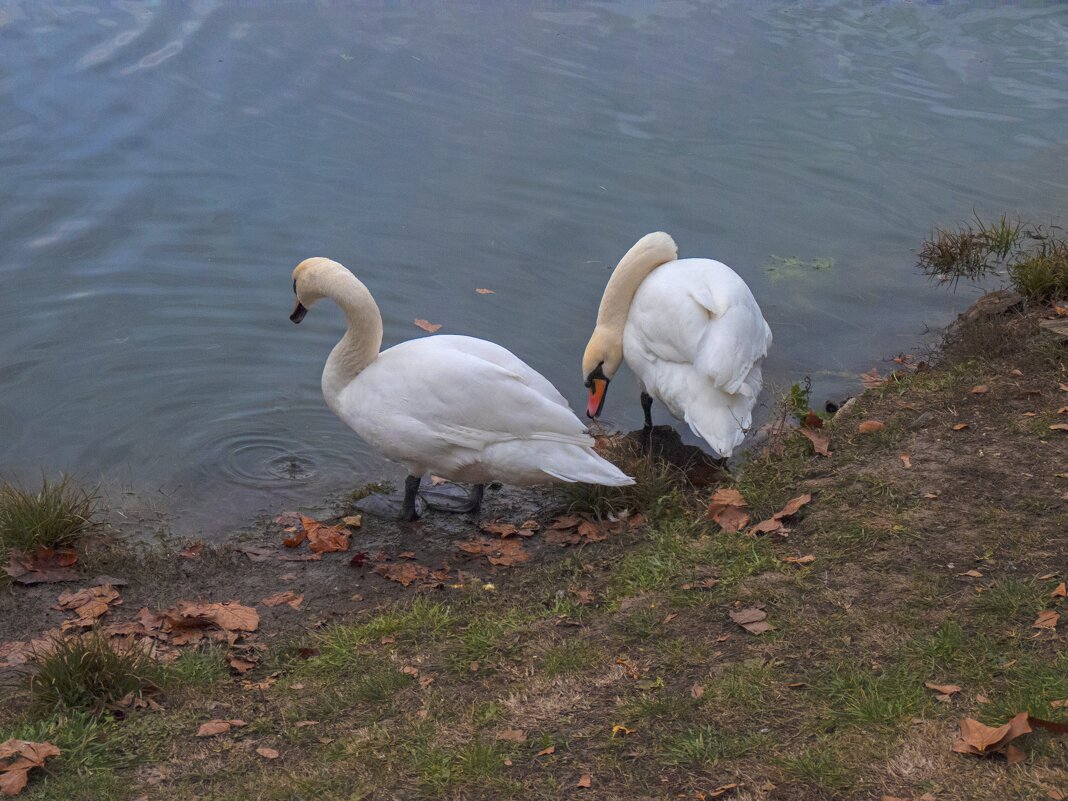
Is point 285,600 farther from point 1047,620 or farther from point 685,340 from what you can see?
point 1047,620

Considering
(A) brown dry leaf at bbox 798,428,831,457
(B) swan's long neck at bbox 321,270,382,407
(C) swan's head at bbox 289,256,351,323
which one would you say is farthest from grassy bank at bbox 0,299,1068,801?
(C) swan's head at bbox 289,256,351,323

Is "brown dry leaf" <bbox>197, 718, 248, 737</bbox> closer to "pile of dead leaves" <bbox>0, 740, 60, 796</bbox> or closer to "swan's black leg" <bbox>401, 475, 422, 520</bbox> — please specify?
"pile of dead leaves" <bbox>0, 740, 60, 796</bbox>

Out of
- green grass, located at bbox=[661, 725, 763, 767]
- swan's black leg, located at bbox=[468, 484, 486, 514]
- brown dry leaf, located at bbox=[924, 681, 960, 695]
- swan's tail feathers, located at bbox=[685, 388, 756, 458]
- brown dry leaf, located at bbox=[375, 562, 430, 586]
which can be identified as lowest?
swan's black leg, located at bbox=[468, 484, 486, 514]

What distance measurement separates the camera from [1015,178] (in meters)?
11.8

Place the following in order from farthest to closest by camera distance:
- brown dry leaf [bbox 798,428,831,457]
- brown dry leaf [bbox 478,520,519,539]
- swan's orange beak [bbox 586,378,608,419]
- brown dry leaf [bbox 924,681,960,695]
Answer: swan's orange beak [bbox 586,378,608,419], brown dry leaf [bbox 478,520,519,539], brown dry leaf [bbox 798,428,831,457], brown dry leaf [bbox 924,681,960,695]

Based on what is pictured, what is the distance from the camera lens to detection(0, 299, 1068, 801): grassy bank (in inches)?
137

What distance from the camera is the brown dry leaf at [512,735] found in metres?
3.70

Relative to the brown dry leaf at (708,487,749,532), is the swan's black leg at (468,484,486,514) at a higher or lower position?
lower

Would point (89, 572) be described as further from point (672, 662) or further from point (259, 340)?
point (259, 340)

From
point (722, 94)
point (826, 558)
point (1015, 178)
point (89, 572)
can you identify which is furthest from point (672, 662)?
point (722, 94)

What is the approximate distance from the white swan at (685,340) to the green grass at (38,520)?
316cm

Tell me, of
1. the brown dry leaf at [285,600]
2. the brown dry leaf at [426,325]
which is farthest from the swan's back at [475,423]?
the brown dry leaf at [426,325]

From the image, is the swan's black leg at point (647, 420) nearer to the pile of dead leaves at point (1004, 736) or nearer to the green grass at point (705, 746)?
the green grass at point (705, 746)

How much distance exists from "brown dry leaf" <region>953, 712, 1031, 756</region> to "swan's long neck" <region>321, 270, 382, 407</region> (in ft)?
12.6
